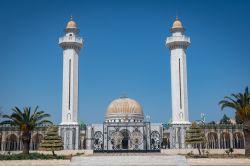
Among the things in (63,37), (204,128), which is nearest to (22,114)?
(63,37)

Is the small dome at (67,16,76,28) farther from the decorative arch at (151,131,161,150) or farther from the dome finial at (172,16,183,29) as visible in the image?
the decorative arch at (151,131,161,150)

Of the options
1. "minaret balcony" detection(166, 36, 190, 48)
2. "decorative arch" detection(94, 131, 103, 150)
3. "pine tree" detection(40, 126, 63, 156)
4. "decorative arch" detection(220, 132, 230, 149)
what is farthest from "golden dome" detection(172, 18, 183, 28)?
"pine tree" detection(40, 126, 63, 156)

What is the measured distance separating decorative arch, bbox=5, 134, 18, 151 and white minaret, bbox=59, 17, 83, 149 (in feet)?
48.6

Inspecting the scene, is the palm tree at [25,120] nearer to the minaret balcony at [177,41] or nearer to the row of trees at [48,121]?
the row of trees at [48,121]

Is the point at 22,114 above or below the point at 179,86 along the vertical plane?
below

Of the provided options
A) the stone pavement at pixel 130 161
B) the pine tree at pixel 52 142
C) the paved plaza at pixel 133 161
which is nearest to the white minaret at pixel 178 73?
the pine tree at pixel 52 142

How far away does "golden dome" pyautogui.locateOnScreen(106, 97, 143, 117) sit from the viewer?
71.4m

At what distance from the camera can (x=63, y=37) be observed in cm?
6525

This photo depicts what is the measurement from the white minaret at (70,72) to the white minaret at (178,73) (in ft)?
52.8

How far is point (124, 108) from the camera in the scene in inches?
2815

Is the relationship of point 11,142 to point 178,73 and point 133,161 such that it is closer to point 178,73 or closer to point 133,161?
point 178,73

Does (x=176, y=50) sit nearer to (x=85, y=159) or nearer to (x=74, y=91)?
(x=74, y=91)

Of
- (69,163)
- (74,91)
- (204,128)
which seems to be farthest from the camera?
(204,128)

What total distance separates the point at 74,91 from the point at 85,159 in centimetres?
2654
